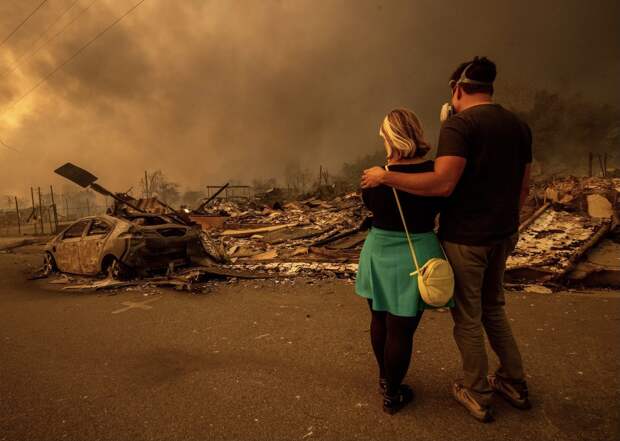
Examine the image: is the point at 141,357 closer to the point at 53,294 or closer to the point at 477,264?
the point at 477,264

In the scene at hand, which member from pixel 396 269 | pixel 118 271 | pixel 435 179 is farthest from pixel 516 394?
pixel 118 271

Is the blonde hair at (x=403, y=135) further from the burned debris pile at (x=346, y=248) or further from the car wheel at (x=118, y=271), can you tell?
the car wheel at (x=118, y=271)

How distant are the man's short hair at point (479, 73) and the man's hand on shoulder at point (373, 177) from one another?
0.78 m

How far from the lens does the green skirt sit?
89.8 inches

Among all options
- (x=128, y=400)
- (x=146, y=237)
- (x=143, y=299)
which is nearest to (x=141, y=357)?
(x=128, y=400)

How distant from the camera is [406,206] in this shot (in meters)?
2.27

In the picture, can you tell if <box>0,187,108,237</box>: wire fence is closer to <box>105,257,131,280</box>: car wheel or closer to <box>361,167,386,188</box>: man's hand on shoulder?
<box>105,257,131,280</box>: car wheel

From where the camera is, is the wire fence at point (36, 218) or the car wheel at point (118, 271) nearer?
the car wheel at point (118, 271)

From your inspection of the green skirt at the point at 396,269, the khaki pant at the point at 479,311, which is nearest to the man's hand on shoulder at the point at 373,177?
the green skirt at the point at 396,269

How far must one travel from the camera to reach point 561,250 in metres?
7.48

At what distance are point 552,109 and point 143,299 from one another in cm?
7593

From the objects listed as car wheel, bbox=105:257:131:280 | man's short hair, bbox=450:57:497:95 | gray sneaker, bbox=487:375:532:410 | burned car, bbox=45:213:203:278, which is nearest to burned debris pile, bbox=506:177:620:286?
gray sneaker, bbox=487:375:532:410

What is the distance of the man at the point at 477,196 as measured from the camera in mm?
2141

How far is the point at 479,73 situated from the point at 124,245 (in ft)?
23.4
